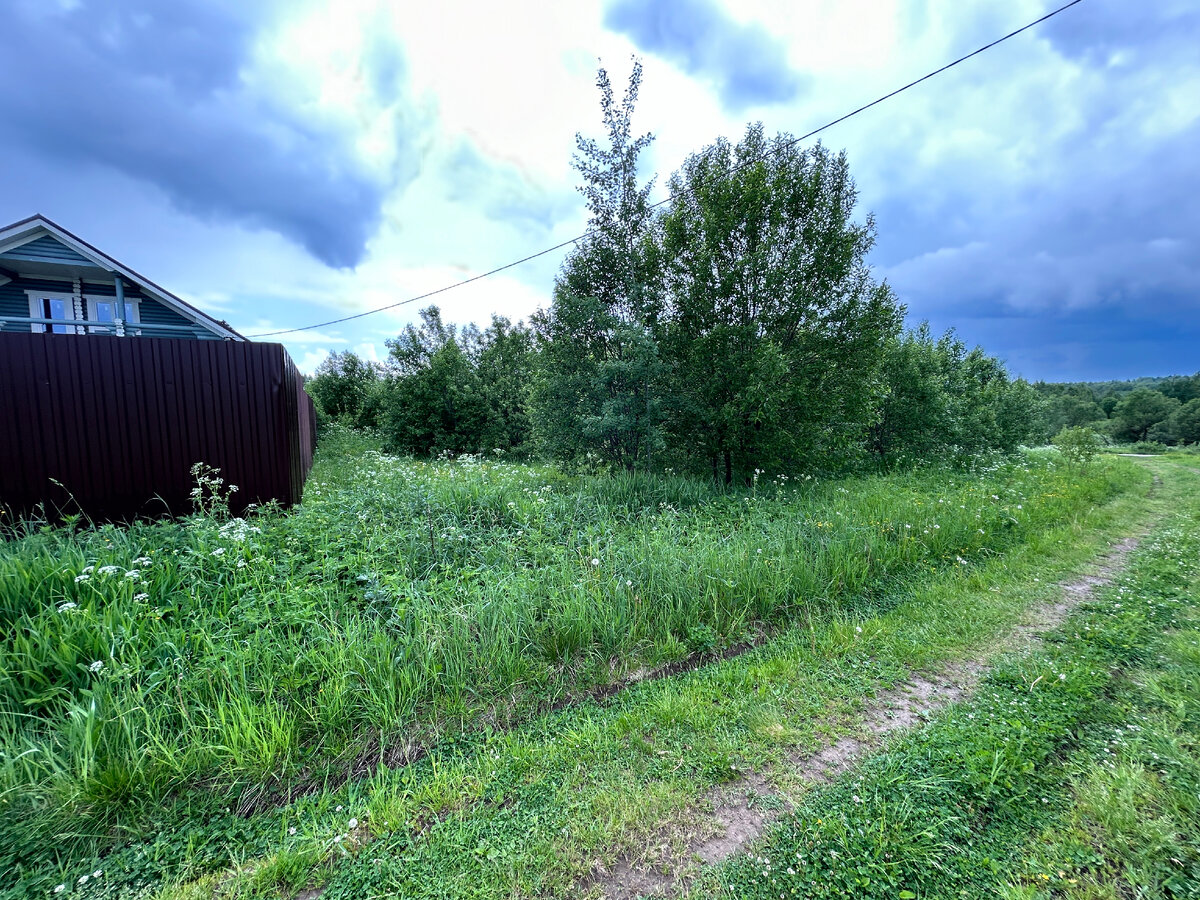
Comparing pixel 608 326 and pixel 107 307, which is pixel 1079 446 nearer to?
pixel 608 326

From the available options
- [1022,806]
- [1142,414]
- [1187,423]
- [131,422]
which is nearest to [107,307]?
[131,422]

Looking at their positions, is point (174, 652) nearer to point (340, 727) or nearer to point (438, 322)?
point (340, 727)

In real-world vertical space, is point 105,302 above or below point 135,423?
above

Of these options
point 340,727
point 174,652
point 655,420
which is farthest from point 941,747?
point 655,420

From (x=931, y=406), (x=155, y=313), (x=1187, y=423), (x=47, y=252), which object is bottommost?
(x=1187, y=423)

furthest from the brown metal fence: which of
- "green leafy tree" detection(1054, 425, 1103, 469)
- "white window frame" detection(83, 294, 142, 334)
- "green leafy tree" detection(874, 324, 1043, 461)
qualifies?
"green leafy tree" detection(1054, 425, 1103, 469)

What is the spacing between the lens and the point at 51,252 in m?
9.49

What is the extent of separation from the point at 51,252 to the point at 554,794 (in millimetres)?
15412

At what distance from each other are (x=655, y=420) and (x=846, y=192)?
4.89m

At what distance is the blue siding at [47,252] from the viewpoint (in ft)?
30.4

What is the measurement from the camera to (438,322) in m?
17.6

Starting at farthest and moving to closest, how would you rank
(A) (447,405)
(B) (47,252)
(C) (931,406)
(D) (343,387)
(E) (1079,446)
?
(D) (343,387) < (A) (447,405) < (E) (1079,446) < (C) (931,406) < (B) (47,252)

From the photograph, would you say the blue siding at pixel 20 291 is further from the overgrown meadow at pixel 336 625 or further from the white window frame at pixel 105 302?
the overgrown meadow at pixel 336 625

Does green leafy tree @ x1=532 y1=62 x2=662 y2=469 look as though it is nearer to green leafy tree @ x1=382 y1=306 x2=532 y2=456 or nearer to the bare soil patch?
the bare soil patch
